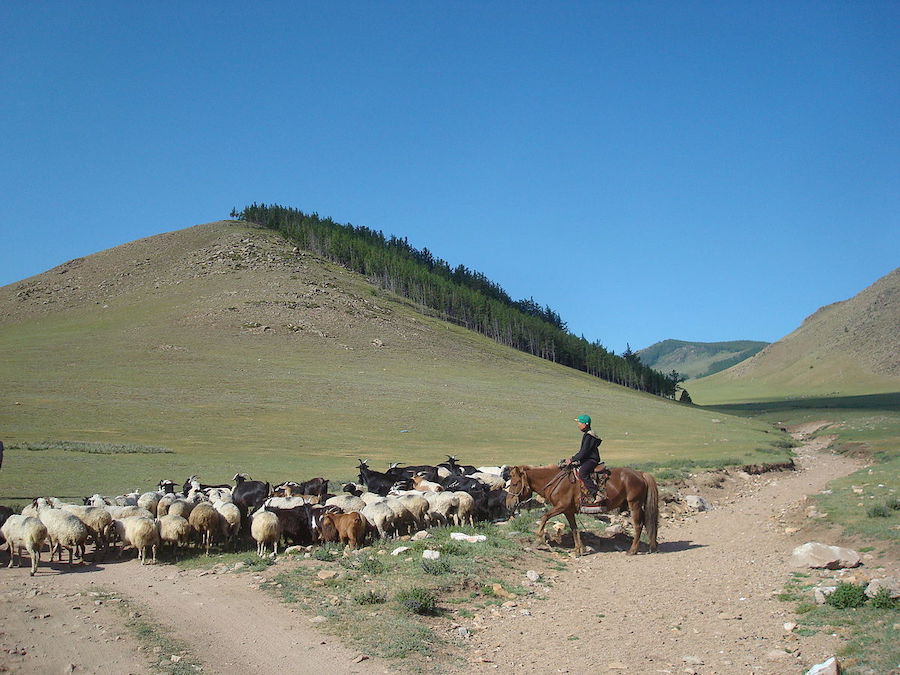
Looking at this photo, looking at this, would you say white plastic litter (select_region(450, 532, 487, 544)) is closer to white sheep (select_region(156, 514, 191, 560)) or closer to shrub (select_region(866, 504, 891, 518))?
white sheep (select_region(156, 514, 191, 560))

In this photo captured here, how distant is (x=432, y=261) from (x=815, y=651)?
593ft

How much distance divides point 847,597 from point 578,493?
5738 mm

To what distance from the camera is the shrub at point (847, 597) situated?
9.13 meters

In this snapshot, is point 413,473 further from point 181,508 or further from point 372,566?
point 372,566

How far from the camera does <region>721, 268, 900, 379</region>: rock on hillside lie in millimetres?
130625

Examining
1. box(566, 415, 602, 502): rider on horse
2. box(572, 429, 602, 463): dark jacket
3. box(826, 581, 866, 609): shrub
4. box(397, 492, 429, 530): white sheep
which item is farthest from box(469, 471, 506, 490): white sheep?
box(826, 581, 866, 609): shrub

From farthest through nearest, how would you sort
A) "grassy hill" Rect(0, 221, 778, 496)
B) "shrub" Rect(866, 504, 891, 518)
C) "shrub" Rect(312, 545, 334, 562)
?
"grassy hill" Rect(0, 221, 778, 496) < "shrub" Rect(866, 504, 891, 518) < "shrub" Rect(312, 545, 334, 562)

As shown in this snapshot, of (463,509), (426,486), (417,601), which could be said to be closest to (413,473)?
(426,486)

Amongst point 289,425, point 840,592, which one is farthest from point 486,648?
point 289,425

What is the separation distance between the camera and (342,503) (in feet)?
51.6

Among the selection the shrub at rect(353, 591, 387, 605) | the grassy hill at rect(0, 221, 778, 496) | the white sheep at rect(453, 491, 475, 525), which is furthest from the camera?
the grassy hill at rect(0, 221, 778, 496)

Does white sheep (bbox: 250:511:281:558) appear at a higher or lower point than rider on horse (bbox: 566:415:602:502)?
lower

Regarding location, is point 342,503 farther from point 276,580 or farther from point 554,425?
point 554,425

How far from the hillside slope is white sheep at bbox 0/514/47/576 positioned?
119 m
